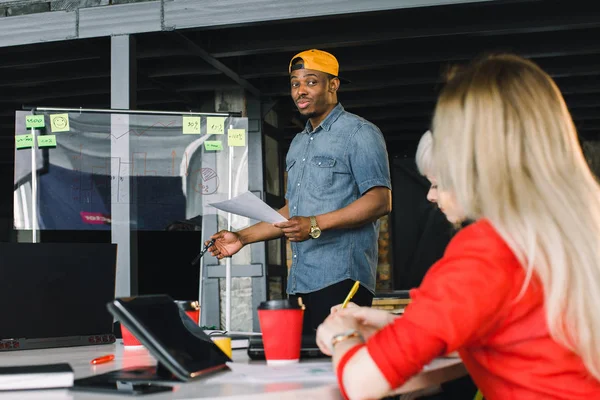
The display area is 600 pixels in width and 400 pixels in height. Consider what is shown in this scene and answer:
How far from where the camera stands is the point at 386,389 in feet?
3.55

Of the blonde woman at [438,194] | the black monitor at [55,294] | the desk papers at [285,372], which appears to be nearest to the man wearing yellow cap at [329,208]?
the black monitor at [55,294]

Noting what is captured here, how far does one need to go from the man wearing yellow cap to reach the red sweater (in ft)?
5.10

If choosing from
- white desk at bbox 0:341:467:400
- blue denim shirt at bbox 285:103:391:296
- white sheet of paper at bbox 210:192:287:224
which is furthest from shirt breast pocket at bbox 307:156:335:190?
white desk at bbox 0:341:467:400

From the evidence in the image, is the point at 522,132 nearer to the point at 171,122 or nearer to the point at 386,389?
the point at 386,389

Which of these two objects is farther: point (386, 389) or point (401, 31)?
point (401, 31)

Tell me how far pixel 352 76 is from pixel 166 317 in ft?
17.9

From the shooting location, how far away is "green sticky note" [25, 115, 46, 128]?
4258 millimetres

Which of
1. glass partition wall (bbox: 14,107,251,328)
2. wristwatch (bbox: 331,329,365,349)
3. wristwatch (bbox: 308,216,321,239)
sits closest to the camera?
wristwatch (bbox: 331,329,365,349)

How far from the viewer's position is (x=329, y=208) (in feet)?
9.57

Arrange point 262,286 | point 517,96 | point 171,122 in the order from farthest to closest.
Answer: point 262,286 < point 171,122 < point 517,96

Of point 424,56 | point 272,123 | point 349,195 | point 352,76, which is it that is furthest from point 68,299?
point 272,123

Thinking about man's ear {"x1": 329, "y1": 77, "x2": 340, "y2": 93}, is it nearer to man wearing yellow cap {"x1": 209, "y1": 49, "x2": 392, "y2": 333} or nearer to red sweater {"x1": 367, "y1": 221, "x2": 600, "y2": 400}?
man wearing yellow cap {"x1": 209, "y1": 49, "x2": 392, "y2": 333}

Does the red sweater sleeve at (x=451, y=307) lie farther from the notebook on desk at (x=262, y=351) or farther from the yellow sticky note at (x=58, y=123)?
the yellow sticky note at (x=58, y=123)

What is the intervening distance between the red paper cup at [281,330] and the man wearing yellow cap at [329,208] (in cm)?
121
